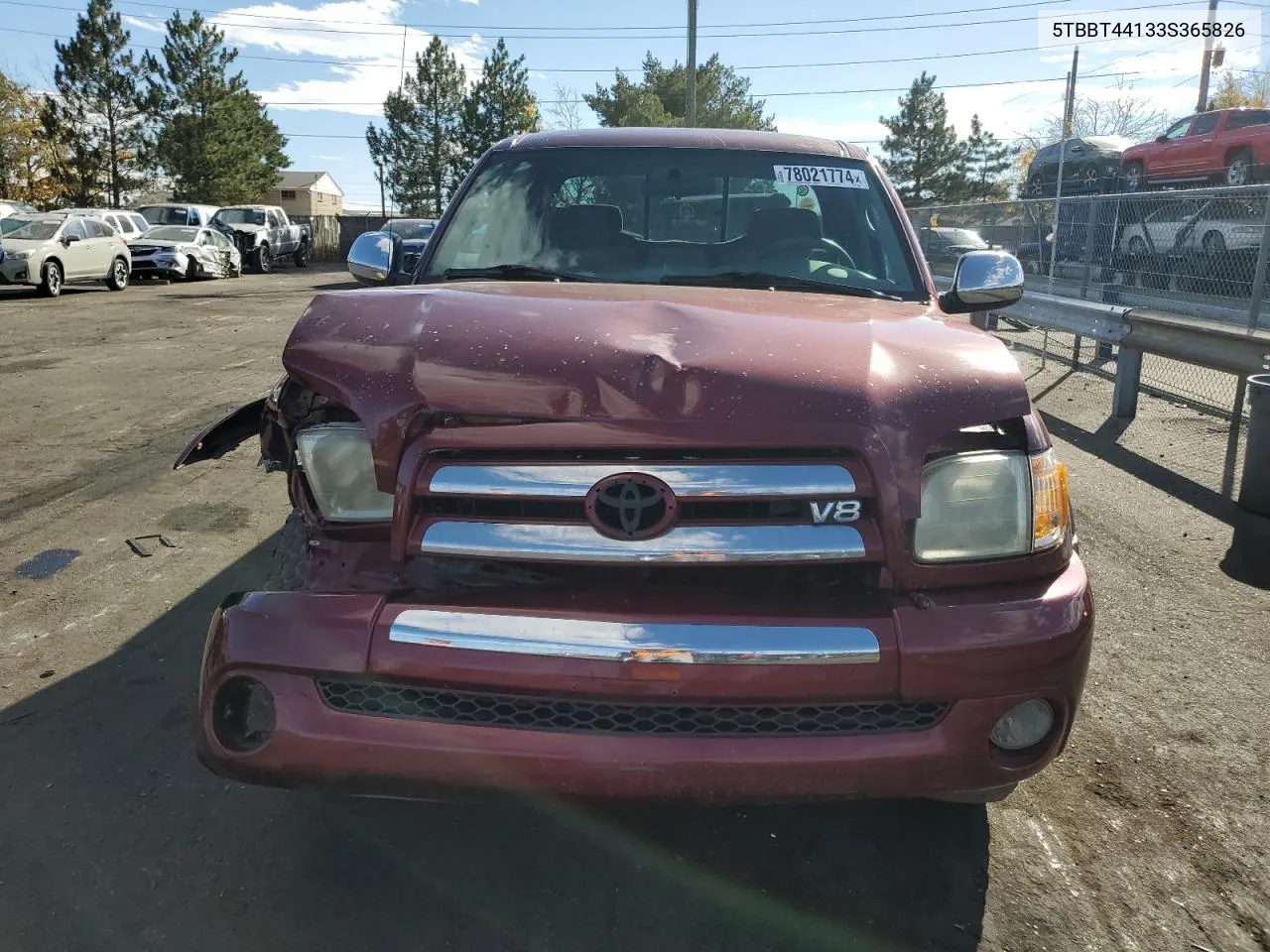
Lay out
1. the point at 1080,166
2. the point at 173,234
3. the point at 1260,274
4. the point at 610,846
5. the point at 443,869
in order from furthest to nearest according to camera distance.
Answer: the point at 173,234, the point at 1080,166, the point at 1260,274, the point at 610,846, the point at 443,869

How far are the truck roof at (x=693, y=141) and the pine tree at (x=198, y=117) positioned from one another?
159 ft

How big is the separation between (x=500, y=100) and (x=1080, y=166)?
134 feet

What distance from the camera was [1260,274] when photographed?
25.6 ft

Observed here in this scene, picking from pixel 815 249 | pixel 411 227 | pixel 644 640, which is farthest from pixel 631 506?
pixel 411 227

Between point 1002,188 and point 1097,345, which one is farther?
point 1002,188

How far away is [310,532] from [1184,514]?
16.4 ft

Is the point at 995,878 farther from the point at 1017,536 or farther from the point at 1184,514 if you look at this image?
the point at 1184,514

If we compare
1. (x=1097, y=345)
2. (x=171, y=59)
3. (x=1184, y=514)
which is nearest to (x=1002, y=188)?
(x=171, y=59)

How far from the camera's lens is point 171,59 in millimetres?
46375

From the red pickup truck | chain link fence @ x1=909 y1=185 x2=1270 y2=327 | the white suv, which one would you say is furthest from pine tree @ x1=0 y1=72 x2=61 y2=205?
chain link fence @ x1=909 y1=185 x2=1270 y2=327

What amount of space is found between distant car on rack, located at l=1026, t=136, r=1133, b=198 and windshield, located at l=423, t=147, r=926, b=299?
2034cm

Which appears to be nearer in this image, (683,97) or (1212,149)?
(1212,149)

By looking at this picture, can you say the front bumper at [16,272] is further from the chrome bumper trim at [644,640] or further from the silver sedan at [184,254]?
the chrome bumper trim at [644,640]

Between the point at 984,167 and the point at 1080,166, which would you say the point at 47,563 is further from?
the point at 984,167
